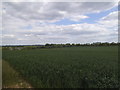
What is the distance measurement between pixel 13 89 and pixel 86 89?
12.6ft

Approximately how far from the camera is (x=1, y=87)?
6.52m

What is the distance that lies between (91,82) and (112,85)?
106cm

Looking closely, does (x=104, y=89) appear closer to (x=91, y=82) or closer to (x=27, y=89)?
(x=91, y=82)

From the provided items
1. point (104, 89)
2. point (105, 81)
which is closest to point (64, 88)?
point (104, 89)

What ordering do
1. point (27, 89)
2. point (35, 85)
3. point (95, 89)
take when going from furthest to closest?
point (35, 85), point (27, 89), point (95, 89)

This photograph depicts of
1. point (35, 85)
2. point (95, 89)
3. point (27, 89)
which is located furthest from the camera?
point (35, 85)

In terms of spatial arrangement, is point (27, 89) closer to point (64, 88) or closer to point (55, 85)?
point (55, 85)

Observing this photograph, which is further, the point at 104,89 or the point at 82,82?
the point at 82,82

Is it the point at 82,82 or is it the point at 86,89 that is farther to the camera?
the point at 82,82

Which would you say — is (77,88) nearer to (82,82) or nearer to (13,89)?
(82,82)

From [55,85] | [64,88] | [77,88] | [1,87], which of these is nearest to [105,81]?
[77,88]

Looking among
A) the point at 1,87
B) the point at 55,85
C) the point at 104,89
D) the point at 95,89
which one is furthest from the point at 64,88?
the point at 1,87

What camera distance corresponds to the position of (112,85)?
19.5ft

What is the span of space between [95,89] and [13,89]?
427 cm
